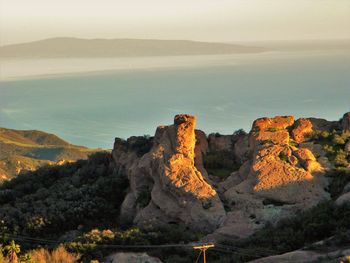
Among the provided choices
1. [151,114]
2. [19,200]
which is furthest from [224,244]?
[151,114]

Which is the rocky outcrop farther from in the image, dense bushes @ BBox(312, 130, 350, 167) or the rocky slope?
dense bushes @ BBox(312, 130, 350, 167)

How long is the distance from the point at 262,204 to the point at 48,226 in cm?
894

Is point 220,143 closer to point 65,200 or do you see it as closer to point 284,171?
point 284,171

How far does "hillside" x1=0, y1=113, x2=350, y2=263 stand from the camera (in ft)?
66.9

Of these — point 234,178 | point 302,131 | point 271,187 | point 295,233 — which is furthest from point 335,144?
point 295,233

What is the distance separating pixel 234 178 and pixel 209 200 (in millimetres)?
2386

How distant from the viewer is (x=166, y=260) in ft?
66.4

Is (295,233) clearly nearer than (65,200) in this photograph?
Yes

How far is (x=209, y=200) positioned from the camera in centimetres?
2319

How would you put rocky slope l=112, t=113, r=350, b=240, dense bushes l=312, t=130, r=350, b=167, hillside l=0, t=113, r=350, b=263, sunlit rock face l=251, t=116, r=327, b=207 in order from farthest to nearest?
dense bushes l=312, t=130, r=350, b=167, sunlit rock face l=251, t=116, r=327, b=207, rocky slope l=112, t=113, r=350, b=240, hillside l=0, t=113, r=350, b=263

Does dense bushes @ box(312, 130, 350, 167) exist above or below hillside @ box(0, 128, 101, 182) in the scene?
below

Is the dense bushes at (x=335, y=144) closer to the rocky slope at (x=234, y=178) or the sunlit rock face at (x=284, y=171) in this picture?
the rocky slope at (x=234, y=178)

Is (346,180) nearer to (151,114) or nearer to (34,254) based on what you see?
(34,254)

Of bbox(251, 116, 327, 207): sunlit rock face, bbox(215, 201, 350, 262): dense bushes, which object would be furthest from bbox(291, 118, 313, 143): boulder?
bbox(215, 201, 350, 262): dense bushes
